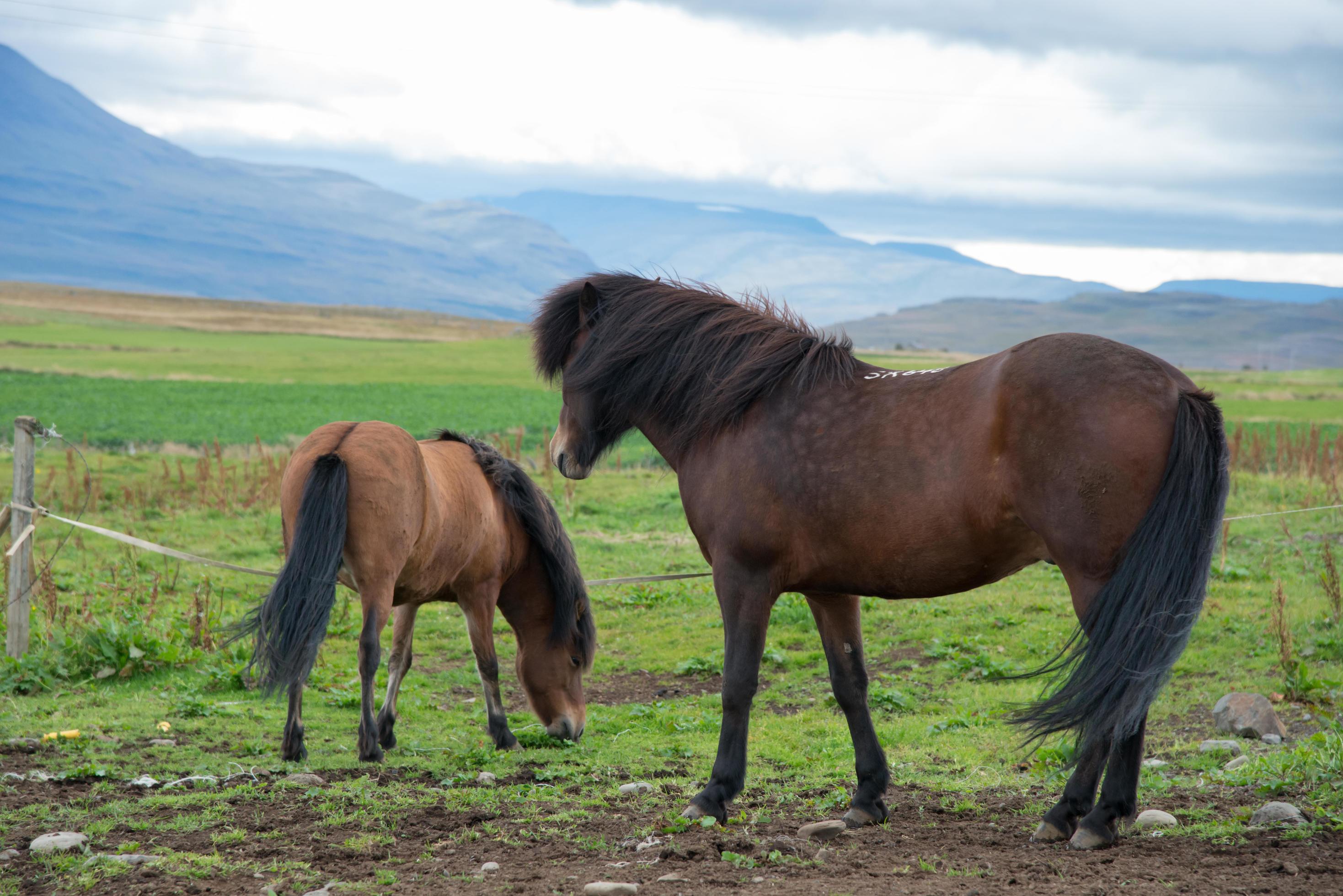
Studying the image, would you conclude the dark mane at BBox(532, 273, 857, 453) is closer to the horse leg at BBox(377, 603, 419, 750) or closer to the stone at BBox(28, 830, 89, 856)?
the horse leg at BBox(377, 603, 419, 750)

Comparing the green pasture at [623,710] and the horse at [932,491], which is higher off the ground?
the horse at [932,491]

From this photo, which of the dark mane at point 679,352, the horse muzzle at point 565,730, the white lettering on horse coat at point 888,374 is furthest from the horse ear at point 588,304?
the horse muzzle at point 565,730

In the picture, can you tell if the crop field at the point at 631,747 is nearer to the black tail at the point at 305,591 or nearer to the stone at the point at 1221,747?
the stone at the point at 1221,747

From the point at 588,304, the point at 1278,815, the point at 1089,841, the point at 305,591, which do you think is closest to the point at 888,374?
the point at 588,304

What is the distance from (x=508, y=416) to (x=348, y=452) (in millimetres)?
28945

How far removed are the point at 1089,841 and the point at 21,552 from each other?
303 inches

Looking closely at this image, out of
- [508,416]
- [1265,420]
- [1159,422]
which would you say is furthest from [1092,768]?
[1265,420]

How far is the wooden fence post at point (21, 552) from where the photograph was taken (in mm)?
7629

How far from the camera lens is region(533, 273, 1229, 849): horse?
377cm

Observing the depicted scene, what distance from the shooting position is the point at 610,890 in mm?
3467

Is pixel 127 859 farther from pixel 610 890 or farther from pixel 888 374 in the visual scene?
pixel 888 374

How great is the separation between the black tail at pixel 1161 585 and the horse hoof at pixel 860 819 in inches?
47.7

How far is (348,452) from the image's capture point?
6.16m

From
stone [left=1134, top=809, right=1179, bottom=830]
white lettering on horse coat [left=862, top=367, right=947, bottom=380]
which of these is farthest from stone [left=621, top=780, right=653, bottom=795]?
white lettering on horse coat [left=862, top=367, right=947, bottom=380]
